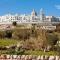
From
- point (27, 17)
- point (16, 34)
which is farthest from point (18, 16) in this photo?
point (16, 34)

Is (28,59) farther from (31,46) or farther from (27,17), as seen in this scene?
(27,17)

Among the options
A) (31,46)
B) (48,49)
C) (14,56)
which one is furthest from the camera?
(31,46)

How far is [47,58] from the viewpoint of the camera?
47.7 ft

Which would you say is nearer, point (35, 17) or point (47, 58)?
point (47, 58)

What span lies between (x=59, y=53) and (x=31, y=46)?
6.17 metres

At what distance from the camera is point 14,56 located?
15.4m

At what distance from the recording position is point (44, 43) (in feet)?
72.4

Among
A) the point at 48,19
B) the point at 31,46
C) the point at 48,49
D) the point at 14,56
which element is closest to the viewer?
the point at 14,56

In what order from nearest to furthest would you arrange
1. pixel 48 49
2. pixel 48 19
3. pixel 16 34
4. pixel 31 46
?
pixel 48 49 → pixel 31 46 → pixel 16 34 → pixel 48 19

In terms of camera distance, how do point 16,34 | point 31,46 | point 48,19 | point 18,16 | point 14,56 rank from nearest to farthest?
point 14,56 < point 31,46 < point 16,34 < point 48,19 < point 18,16

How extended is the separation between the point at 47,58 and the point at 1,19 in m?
91.1

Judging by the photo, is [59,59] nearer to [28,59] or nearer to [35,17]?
[28,59]

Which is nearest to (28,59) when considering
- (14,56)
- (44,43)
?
(14,56)

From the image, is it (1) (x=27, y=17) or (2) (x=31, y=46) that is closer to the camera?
(2) (x=31, y=46)
